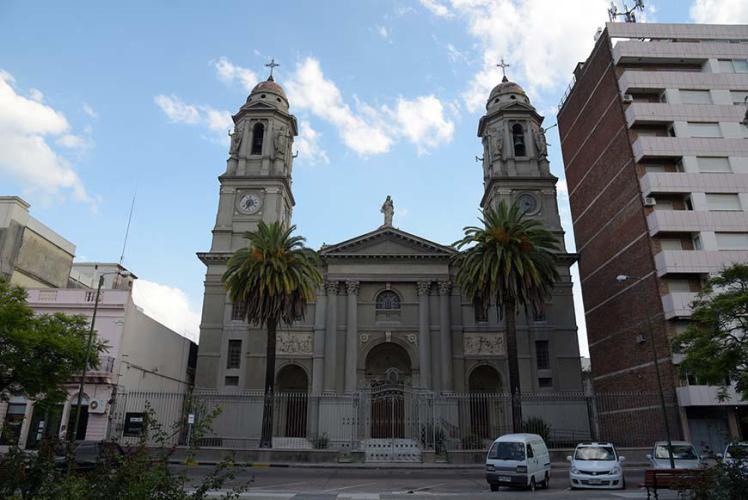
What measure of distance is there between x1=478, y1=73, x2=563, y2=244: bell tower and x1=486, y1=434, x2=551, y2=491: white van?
86.5ft

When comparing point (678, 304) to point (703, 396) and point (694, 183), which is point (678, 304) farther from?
point (694, 183)

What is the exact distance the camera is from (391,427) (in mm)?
35719

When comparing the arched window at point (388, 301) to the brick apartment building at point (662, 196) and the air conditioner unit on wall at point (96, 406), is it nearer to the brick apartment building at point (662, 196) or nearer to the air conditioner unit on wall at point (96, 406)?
the brick apartment building at point (662, 196)

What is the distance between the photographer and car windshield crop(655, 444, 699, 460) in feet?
68.3

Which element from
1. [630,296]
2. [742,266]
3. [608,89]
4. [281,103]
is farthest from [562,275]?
[281,103]

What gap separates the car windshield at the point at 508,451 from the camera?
1769cm

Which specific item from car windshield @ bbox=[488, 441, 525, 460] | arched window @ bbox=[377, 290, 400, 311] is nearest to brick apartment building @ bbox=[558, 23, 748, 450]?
arched window @ bbox=[377, 290, 400, 311]

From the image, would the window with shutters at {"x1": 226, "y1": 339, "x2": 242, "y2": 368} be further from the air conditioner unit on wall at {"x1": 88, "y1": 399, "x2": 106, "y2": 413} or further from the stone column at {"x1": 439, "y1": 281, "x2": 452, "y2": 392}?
the stone column at {"x1": 439, "y1": 281, "x2": 452, "y2": 392}

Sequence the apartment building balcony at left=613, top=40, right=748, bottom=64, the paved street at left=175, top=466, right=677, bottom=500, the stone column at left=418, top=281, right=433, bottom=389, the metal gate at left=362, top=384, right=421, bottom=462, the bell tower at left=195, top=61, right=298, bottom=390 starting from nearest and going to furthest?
the paved street at left=175, top=466, right=677, bottom=500 → the metal gate at left=362, top=384, right=421, bottom=462 → the apartment building balcony at left=613, top=40, right=748, bottom=64 → the stone column at left=418, top=281, right=433, bottom=389 → the bell tower at left=195, top=61, right=298, bottom=390

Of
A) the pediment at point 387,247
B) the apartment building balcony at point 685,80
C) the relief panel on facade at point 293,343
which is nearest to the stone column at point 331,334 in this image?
the relief panel on facade at point 293,343

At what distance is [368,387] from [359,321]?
5.04m

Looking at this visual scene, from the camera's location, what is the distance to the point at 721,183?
3275cm

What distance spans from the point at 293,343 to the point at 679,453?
2520 centimetres

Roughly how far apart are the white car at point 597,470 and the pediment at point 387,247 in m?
22.3
